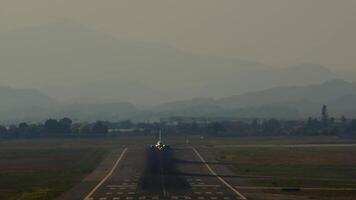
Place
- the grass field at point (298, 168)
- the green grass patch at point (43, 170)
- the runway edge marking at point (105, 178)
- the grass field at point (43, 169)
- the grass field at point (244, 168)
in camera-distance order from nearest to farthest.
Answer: the runway edge marking at point (105, 178) < the grass field at point (43, 169) < the green grass patch at point (43, 170) < the grass field at point (244, 168) < the grass field at point (298, 168)

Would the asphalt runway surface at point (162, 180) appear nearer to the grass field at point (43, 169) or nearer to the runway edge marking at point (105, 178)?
the runway edge marking at point (105, 178)

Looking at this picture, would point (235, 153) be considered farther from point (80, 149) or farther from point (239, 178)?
point (239, 178)

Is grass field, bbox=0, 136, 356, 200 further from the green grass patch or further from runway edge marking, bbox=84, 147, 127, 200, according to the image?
runway edge marking, bbox=84, 147, 127, 200

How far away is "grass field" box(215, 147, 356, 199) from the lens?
95.9 meters

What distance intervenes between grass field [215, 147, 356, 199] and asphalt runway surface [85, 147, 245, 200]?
13.5ft

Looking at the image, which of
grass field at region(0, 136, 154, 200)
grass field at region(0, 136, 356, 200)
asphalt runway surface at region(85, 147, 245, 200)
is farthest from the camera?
grass field at region(0, 136, 356, 200)

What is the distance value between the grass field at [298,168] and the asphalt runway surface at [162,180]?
4.13 metres

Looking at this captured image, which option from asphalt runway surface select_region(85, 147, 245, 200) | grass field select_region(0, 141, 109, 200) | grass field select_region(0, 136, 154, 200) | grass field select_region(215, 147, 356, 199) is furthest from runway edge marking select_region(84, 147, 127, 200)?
grass field select_region(215, 147, 356, 199)

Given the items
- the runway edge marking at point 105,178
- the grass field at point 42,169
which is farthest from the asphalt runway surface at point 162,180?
the grass field at point 42,169

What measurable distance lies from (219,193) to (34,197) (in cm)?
1711

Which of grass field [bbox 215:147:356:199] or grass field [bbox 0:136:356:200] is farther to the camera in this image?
grass field [bbox 215:147:356:199]

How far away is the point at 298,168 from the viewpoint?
12650 cm

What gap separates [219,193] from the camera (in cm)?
8925

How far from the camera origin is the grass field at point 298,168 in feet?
315
